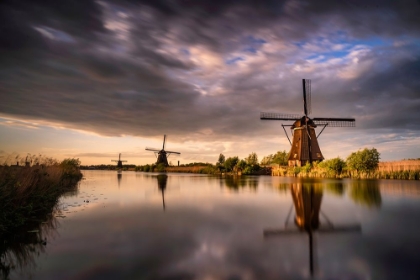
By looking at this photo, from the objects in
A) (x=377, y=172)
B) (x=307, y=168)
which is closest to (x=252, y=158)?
(x=307, y=168)

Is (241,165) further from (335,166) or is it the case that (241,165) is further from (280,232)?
(280,232)

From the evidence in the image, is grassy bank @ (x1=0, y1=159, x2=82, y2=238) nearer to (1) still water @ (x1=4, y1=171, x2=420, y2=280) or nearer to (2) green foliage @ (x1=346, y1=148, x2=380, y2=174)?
(1) still water @ (x1=4, y1=171, x2=420, y2=280)

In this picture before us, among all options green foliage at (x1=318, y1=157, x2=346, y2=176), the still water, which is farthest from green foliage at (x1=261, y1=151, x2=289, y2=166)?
the still water

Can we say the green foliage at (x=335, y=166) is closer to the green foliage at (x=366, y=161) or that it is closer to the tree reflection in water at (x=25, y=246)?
Answer: the green foliage at (x=366, y=161)

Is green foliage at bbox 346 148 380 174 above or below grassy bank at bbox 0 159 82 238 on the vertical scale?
above

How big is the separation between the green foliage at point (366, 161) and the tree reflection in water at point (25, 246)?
30.9m

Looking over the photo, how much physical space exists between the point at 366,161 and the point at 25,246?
106 feet

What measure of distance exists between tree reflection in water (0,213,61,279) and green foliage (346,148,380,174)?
3085cm

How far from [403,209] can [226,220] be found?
283 inches

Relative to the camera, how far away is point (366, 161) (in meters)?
29.7

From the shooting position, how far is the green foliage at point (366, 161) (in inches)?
1161

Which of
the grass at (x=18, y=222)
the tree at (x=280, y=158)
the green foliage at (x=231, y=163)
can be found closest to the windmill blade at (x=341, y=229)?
the grass at (x=18, y=222)

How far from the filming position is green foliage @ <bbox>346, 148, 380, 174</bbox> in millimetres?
29500

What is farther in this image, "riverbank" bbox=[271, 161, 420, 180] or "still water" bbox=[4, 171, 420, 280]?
"riverbank" bbox=[271, 161, 420, 180]
